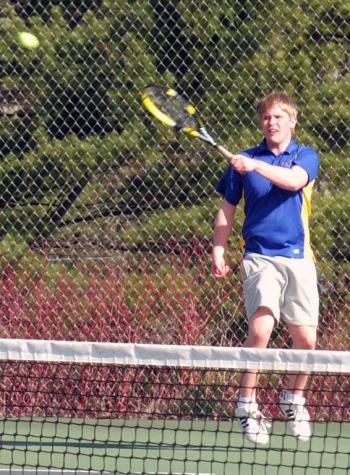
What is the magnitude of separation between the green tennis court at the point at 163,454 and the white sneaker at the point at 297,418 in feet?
0.19

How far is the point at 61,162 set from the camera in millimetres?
7340

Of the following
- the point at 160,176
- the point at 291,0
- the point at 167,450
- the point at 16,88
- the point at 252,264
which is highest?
the point at 291,0

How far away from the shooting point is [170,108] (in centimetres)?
517

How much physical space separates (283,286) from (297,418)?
50cm

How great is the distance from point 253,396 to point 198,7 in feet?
9.27

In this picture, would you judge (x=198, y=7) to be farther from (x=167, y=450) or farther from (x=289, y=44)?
(x=167, y=450)

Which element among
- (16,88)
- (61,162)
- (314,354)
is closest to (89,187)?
(61,162)

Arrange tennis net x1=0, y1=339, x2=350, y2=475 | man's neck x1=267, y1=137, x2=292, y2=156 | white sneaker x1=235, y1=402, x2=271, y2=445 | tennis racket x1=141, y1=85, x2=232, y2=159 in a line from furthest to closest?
tennis racket x1=141, y1=85, x2=232, y2=159, man's neck x1=267, y1=137, x2=292, y2=156, white sneaker x1=235, y1=402, x2=271, y2=445, tennis net x1=0, y1=339, x2=350, y2=475

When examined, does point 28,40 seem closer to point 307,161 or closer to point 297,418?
point 307,161

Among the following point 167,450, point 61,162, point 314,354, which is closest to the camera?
point 314,354

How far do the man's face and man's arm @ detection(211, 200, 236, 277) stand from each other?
0.31 m

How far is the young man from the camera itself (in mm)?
4754

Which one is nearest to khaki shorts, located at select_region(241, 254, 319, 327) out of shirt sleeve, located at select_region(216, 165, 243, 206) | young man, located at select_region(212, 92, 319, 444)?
young man, located at select_region(212, 92, 319, 444)

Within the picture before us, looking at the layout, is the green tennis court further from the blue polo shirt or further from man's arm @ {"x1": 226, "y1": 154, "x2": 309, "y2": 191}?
man's arm @ {"x1": 226, "y1": 154, "x2": 309, "y2": 191}
